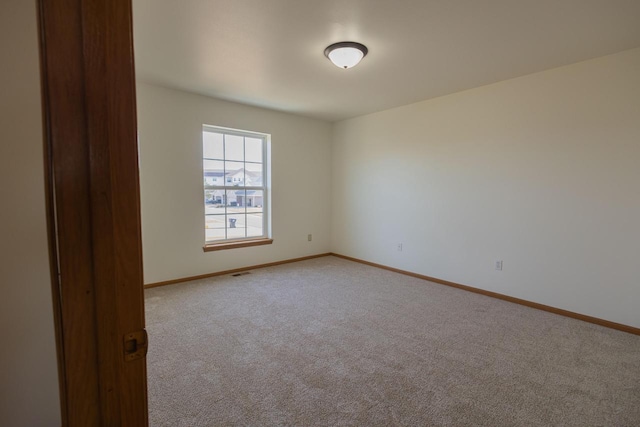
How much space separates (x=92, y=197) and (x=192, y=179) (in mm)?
3820

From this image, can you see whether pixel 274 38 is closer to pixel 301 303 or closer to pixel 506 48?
pixel 506 48

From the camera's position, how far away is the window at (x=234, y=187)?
14.2 ft

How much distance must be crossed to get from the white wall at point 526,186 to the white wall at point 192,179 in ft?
4.44

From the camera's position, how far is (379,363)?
7.27 ft

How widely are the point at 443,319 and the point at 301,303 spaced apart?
1470 mm

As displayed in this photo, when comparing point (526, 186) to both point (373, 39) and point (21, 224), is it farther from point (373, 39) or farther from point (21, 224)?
point (21, 224)

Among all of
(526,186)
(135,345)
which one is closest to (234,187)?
(526,186)

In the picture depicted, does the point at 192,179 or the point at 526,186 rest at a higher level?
the point at 192,179

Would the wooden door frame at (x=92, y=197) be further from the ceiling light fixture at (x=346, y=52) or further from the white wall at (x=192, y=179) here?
the white wall at (x=192, y=179)

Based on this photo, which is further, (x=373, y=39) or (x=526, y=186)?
(x=526, y=186)

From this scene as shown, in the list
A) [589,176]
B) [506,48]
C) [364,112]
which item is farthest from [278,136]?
[589,176]

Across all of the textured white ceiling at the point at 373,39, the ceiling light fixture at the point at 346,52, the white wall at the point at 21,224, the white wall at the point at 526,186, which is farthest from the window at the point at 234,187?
the white wall at the point at 21,224

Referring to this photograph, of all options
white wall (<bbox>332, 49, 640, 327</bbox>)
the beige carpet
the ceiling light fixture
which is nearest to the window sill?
the beige carpet

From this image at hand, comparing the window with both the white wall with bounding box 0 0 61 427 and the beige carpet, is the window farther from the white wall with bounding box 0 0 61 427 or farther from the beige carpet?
the white wall with bounding box 0 0 61 427
